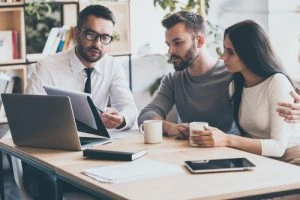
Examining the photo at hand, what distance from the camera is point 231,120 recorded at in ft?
10.5

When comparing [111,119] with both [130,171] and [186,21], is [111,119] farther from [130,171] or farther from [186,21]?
[130,171]

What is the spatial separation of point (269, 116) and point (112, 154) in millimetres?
767

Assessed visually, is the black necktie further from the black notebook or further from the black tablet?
the black tablet

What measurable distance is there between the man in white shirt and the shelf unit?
3.84 feet

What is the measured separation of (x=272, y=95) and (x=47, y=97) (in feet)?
3.18

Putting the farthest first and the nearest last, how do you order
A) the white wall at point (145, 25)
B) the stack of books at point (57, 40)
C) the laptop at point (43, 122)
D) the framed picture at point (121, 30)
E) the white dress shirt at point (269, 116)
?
the white wall at point (145, 25)
the framed picture at point (121, 30)
the stack of books at point (57, 40)
the white dress shirt at point (269, 116)
the laptop at point (43, 122)

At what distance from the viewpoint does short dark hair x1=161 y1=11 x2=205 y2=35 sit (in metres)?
3.25

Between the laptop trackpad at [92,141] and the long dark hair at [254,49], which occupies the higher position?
the long dark hair at [254,49]

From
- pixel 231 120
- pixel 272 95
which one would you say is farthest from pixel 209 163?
pixel 231 120

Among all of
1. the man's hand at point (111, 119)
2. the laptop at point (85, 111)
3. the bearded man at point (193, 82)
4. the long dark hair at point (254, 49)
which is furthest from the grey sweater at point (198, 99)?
the laptop at point (85, 111)

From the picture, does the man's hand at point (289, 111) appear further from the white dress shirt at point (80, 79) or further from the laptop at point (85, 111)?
the white dress shirt at point (80, 79)

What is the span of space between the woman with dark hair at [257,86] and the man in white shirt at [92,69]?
2.04 ft

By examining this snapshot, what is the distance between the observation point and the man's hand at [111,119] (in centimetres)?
307

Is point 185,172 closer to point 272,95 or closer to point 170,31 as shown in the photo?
point 272,95
